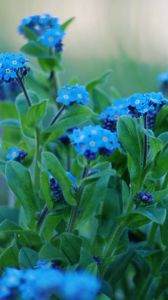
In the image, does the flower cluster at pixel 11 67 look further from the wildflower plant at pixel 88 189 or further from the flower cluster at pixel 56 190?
the flower cluster at pixel 56 190

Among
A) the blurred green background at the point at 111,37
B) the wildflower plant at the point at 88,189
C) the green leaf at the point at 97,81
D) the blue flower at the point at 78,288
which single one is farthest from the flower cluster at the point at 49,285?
the blurred green background at the point at 111,37

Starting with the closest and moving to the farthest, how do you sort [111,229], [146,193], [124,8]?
[146,193] < [111,229] < [124,8]

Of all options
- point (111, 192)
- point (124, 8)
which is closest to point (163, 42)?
point (124, 8)

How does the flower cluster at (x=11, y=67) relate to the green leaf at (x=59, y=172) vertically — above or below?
above

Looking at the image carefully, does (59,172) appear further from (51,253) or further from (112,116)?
(112,116)

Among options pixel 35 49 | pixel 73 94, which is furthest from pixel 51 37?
pixel 73 94

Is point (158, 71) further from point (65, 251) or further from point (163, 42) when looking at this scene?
point (65, 251)
